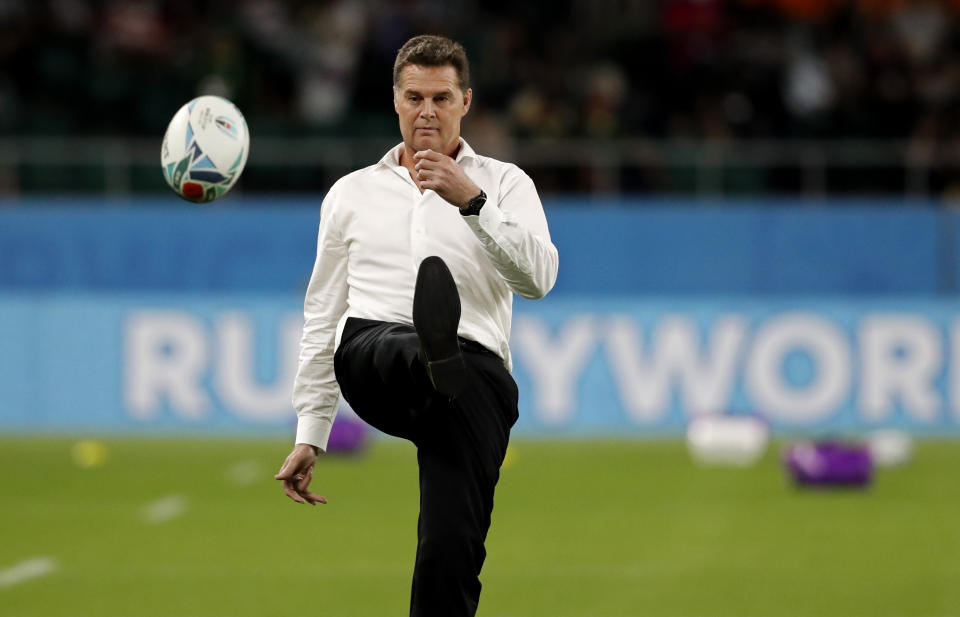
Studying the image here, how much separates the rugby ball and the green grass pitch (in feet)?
9.04

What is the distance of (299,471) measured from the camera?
18.5 feet

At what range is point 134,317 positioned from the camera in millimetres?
17703

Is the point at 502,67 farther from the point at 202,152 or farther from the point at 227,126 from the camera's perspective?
the point at 202,152

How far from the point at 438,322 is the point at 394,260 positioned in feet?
2.26

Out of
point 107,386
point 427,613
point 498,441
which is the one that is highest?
point 498,441

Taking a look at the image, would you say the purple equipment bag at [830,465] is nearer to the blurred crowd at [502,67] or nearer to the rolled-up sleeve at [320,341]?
the blurred crowd at [502,67]

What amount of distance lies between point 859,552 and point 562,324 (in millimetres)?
7285

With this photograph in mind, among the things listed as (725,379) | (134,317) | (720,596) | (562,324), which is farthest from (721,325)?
(720,596)

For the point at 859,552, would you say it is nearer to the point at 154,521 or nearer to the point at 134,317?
the point at 154,521

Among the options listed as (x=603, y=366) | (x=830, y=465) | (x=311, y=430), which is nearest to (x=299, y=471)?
(x=311, y=430)

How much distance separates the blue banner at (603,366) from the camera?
56.6ft

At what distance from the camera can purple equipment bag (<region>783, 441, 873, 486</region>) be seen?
13.6 m

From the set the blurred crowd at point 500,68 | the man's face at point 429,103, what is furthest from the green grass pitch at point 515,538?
the blurred crowd at point 500,68

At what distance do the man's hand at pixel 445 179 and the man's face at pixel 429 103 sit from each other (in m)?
0.36
